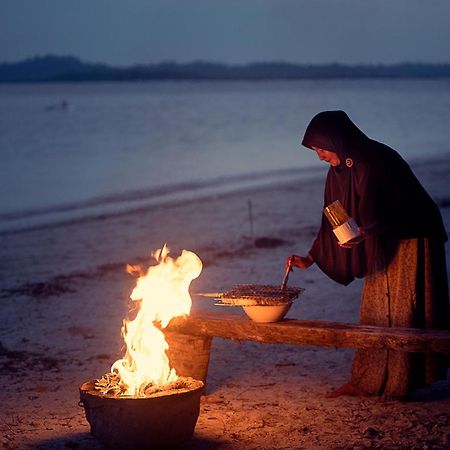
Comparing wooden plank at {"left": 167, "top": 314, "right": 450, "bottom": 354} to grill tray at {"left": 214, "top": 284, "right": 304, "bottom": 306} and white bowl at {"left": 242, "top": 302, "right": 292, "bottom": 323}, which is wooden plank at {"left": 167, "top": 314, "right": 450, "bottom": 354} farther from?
grill tray at {"left": 214, "top": 284, "right": 304, "bottom": 306}

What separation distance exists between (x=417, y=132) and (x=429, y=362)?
45.5 meters

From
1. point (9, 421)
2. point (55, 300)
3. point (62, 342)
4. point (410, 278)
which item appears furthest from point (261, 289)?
point (55, 300)

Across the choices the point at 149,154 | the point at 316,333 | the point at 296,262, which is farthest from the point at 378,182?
the point at 149,154

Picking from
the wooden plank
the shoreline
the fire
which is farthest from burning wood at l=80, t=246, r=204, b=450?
the shoreline

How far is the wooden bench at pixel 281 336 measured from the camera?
562cm

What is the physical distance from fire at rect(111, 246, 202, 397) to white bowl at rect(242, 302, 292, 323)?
1.54 feet

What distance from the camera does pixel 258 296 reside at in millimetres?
5992

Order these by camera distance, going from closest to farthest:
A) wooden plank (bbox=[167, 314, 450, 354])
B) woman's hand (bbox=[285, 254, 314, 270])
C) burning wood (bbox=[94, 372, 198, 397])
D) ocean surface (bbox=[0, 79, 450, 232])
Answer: burning wood (bbox=[94, 372, 198, 397])
wooden plank (bbox=[167, 314, 450, 354])
woman's hand (bbox=[285, 254, 314, 270])
ocean surface (bbox=[0, 79, 450, 232])

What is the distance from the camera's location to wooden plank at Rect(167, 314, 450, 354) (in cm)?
559

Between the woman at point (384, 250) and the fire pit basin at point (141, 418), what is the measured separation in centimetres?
153

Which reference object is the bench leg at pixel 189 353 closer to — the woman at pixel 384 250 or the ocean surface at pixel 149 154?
the woman at pixel 384 250

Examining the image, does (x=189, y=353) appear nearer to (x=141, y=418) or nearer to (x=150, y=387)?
(x=150, y=387)

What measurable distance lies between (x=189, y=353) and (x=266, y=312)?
779 mm

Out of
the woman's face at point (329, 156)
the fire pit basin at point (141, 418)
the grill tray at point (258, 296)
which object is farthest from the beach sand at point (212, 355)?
the woman's face at point (329, 156)
